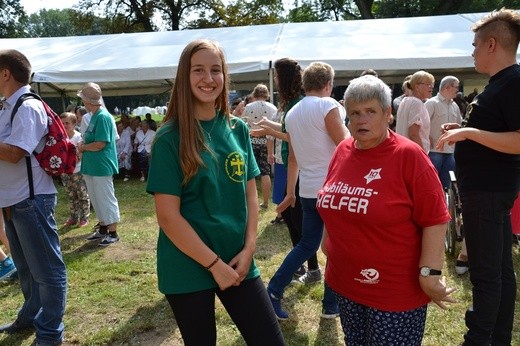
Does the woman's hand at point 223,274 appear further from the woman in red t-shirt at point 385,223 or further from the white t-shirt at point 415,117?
the white t-shirt at point 415,117

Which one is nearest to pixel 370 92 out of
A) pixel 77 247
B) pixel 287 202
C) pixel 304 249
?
pixel 304 249

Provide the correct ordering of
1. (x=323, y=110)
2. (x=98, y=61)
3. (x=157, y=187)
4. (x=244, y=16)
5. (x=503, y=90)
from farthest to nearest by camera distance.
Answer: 1. (x=244, y=16)
2. (x=98, y=61)
3. (x=323, y=110)
4. (x=503, y=90)
5. (x=157, y=187)

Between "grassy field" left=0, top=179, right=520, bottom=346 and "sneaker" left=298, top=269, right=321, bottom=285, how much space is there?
80mm

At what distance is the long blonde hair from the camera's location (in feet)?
5.39

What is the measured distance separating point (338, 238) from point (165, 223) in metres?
0.74

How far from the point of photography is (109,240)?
533 centimetres

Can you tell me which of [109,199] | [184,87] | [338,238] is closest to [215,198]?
[184,87]

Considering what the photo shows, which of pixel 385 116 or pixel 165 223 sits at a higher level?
pixel 385 116

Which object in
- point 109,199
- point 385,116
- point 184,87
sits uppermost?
point 184,87

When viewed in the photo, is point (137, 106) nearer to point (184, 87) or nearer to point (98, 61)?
point (98, 61)

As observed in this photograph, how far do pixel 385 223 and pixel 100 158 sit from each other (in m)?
4.11

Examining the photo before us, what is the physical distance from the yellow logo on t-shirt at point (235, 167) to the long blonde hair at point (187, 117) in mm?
125

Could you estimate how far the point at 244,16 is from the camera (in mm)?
25156

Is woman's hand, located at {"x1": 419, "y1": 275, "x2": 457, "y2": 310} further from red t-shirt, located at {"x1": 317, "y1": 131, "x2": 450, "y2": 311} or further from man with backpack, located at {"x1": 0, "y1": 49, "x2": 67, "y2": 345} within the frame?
man with backpack, located at {"x1": 0, "y1": 49, "x2": 67, "y2": 345}
